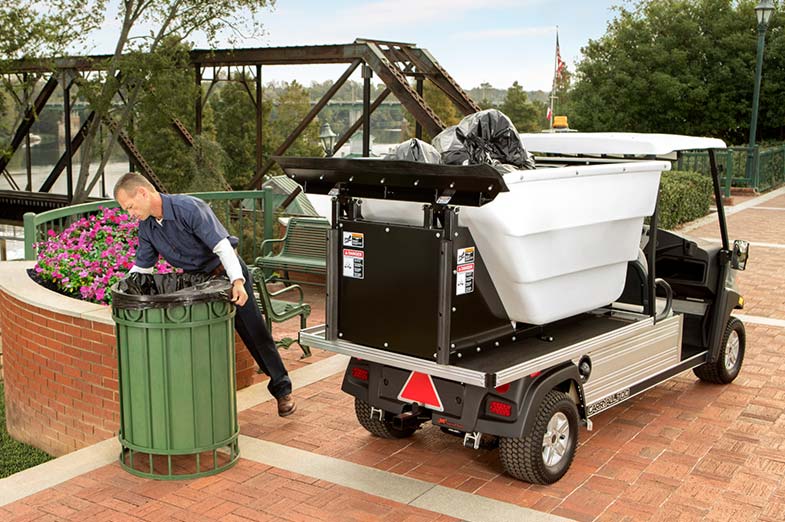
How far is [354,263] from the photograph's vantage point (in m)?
5.17

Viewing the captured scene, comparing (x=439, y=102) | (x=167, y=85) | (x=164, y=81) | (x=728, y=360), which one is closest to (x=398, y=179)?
(x=728, y=360)

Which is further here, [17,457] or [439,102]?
[439,102]

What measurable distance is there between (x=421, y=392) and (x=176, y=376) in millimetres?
1371

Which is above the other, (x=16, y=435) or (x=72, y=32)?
(x=72, y=32)

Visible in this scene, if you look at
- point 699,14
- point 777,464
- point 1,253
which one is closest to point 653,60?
point 699,14

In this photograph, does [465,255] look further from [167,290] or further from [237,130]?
[237,130]

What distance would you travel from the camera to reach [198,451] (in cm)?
517

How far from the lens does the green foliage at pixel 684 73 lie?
32.7m

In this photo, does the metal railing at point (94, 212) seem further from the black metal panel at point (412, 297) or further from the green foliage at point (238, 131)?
the green foliage at point (238, 131)

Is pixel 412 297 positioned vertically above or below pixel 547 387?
above

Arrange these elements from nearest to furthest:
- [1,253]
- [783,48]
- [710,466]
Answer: [710,466]
[1,253]
[783,48]

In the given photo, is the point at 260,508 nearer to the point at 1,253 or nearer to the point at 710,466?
the point at 710,466

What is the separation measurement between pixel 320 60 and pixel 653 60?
2309 cm

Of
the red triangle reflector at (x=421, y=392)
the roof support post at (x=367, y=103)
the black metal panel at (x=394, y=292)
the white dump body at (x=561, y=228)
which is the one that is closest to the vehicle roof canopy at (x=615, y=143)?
the white dump body at (x=561, y=228)
